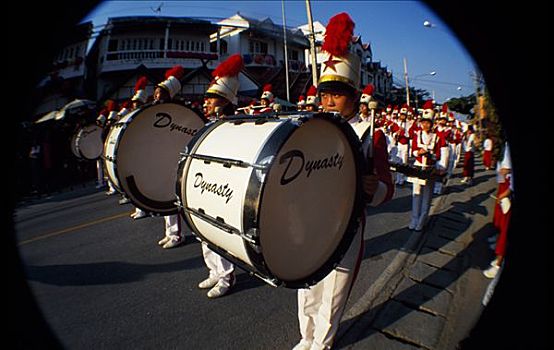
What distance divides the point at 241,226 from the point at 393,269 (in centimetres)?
250

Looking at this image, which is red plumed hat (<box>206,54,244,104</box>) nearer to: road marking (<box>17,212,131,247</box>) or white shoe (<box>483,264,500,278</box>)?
white shoe (<box>483,264,500,278</box>)

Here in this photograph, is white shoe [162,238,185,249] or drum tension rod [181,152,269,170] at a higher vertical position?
drum tension rod [181,152,269,170]

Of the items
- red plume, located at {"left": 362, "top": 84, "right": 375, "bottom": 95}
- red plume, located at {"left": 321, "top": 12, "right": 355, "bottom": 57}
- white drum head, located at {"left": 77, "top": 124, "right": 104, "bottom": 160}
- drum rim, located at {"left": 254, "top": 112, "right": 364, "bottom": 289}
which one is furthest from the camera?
white drum head, located at {"left": 77, "top": 124, "right": 104, "bottom": 160}

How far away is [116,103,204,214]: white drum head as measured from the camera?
2391 millimetres

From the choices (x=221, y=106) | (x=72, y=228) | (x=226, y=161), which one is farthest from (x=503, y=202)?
(x=72, y=228)

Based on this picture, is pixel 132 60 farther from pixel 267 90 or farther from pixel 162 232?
pixel 162 232

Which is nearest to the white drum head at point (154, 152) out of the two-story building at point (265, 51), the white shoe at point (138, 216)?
the white shoe at point (138, 216)

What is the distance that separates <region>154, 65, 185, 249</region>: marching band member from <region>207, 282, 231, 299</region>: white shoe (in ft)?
4.72

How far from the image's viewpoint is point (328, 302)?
1.87m

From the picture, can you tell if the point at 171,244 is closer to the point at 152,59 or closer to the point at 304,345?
the point at 304,345

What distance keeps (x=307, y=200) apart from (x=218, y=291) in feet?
5.69

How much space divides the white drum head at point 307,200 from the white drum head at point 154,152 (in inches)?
55.1

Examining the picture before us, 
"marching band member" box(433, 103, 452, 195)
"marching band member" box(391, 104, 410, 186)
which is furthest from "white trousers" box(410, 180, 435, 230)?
"marching band member" box(391, 104, 410, 186)

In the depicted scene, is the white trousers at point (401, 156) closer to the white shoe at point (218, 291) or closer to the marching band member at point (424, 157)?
the marching band member at point (424, 157)
